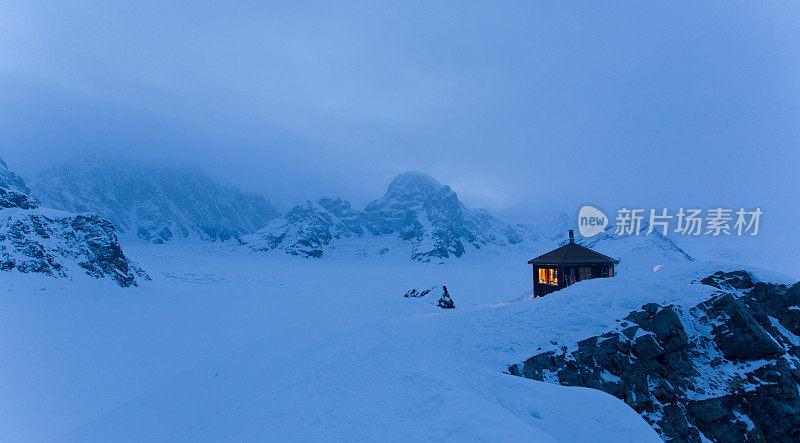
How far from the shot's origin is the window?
3066 centimetres

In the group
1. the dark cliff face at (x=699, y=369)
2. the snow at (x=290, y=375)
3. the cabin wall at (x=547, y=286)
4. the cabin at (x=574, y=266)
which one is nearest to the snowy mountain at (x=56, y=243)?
the snow at (x=290, y=375)

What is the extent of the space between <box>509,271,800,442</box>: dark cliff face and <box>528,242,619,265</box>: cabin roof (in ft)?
43.7

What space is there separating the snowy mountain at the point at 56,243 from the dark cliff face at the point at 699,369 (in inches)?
1628

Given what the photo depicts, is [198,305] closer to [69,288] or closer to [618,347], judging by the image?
[69,288]

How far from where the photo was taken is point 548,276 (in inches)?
1241

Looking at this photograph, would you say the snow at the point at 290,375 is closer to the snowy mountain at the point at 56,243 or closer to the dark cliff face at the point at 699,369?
the dark cliff face at the point at 699,369

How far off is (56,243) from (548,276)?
2013 inches

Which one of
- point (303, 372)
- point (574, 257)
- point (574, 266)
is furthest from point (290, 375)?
point (574, 257)

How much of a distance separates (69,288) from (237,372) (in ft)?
84.4

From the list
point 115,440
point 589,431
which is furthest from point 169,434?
point 589,431

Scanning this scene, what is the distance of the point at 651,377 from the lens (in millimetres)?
13586

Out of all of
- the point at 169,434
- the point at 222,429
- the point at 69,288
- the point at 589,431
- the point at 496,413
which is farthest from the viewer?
the point at 69,288

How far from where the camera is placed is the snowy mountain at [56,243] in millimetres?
28156

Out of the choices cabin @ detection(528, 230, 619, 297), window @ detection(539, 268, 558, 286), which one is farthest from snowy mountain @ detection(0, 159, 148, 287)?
cabin @ detection(528, 230, 619, 297)
